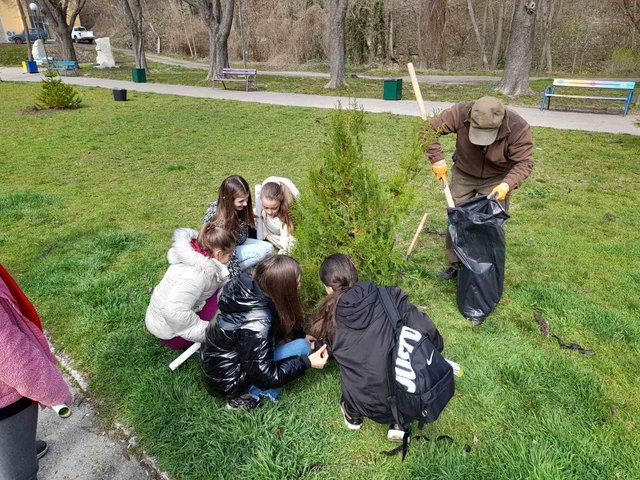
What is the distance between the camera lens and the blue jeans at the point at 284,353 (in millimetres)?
2742

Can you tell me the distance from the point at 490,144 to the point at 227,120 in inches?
366

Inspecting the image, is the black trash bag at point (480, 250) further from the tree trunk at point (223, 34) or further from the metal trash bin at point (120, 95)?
the tree trunk at point (223, 34)

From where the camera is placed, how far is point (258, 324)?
2.43 m

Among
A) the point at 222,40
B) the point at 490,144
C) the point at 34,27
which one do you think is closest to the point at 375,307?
the point at 490,144

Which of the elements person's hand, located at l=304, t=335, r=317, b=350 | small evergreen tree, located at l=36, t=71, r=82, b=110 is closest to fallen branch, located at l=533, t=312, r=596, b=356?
person's hand, located at l=304, t=335, r=317, b=350

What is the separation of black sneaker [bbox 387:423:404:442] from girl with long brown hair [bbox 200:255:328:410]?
1.78ft

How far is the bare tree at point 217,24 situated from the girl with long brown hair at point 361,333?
18.2 metres

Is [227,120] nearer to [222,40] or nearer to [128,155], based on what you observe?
[128,155]

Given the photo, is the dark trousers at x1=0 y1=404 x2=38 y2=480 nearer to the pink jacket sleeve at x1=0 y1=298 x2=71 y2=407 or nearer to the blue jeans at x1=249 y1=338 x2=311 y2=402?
the pink jacket sleeve at x1=0 y1=298 x2=71 y2=407

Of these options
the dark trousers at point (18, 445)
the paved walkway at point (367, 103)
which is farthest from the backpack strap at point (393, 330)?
the paved walkway at point (367, 103)

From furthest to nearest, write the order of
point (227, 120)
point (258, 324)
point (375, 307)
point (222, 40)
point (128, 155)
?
point (222, 40)
point (227, 120)
point (128, 155)
point (258, 324)
point (375, 307)

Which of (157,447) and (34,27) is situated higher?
(34,27)

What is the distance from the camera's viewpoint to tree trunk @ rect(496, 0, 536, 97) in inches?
518

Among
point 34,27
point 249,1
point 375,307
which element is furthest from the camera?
point 34,27
